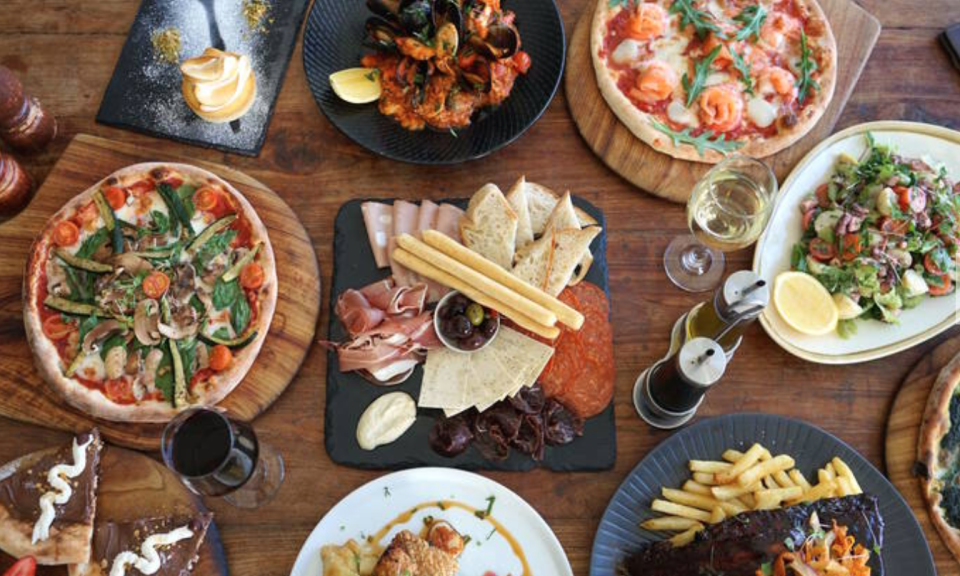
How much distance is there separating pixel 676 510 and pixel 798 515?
41 cm

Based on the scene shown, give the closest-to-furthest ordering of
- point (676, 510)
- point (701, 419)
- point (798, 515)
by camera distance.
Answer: point (798, 515) → point (676, 510) → point (701, 419)

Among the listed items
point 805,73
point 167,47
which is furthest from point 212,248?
point 805,73

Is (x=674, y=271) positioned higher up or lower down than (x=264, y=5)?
lower down

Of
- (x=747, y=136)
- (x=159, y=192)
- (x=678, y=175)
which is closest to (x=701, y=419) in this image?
(x=678, y=175)

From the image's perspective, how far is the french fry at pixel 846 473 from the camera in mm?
2703

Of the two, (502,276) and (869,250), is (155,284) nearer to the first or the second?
(502,276)

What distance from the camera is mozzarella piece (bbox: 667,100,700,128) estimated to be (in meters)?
3.32

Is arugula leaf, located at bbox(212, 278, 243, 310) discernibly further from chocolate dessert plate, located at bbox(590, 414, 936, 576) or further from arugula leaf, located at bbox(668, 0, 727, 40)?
arugula leaf, located at bbox(668, 0, 727, 40)

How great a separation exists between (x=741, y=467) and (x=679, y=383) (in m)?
0.39

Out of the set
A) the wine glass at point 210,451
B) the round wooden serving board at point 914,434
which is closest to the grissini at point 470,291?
the wine glass at point 210,451

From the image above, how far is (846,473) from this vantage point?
2742 millimetres

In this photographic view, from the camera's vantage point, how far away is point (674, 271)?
3.19 m

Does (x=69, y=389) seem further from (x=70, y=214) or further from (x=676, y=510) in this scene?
(x=676, y=510)

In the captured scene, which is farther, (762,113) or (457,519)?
(762,113)
